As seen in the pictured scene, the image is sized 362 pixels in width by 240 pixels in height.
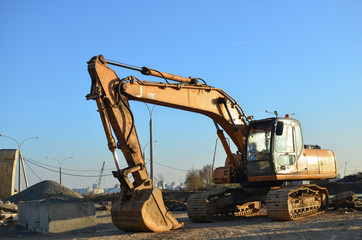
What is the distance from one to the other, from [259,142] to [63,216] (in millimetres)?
6380

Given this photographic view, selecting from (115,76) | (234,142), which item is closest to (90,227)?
(115,76)

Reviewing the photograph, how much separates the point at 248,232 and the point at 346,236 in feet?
7.25

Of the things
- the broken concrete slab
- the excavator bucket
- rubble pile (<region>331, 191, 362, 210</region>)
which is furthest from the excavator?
the broken concrete slab

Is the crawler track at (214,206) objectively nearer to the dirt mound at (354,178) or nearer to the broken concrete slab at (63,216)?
the broken concrete slab at (63,216)

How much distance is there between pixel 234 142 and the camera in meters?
13.9

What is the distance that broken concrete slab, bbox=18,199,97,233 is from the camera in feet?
36.3

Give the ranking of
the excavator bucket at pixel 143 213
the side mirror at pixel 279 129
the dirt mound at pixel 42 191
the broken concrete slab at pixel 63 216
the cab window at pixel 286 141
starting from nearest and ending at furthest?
the excavator bucket at pixel 143 213 → the broken concrete slab at pixel 63 216 → the side mirror at pixel 279 129 → the cab window at pixel 286 141 → the dirt mound at pixel 42 191

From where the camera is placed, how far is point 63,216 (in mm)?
11258

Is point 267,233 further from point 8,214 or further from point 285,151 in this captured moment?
point 8,214

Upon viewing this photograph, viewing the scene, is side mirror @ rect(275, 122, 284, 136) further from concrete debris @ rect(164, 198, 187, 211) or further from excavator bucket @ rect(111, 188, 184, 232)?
concrete debris @ rect(164, 198, 187, 211)

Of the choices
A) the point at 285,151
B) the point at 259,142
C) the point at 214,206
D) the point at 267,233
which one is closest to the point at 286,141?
the point at 285,151

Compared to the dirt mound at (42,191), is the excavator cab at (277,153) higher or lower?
higher

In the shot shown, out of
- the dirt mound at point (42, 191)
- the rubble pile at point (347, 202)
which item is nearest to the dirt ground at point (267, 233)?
the rubble pile at point (347, 202)

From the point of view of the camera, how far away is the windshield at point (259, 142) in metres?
13.0
